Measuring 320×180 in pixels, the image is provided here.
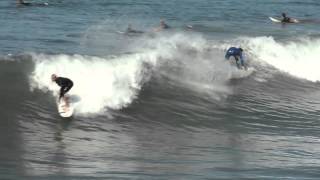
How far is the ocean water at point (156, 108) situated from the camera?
1184 cm

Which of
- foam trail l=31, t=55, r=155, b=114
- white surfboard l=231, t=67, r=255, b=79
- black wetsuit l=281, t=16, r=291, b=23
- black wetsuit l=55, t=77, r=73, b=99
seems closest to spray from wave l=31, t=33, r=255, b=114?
foam trail l=31, t=55, r=155, b=114

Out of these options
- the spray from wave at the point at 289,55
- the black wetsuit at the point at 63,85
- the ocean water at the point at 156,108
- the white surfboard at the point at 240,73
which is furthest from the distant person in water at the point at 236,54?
the black wetsuit at the point at 63,85

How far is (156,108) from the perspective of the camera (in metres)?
17.3

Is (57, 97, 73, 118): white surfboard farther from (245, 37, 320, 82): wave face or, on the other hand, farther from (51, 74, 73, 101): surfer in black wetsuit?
(245, 37, 320, 82): wave face

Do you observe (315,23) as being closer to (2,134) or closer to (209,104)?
(209,104)

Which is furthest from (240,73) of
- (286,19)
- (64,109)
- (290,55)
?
(286,19)

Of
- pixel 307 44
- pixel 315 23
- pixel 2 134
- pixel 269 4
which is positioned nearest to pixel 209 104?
pixel 2 134

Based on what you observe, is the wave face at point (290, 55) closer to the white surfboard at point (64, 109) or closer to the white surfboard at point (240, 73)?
the white surfboard at point (240, 73)

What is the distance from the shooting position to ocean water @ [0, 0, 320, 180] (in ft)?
38.9

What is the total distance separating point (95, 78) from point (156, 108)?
5.90ft

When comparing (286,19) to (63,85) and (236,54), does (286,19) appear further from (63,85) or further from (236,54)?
(63,85)

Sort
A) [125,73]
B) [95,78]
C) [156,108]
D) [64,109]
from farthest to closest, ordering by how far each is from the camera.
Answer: [125,73] → [95,78] → [156,108] → [64,109]

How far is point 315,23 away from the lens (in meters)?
41.3

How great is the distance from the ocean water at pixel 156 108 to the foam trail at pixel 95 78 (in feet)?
0.10
